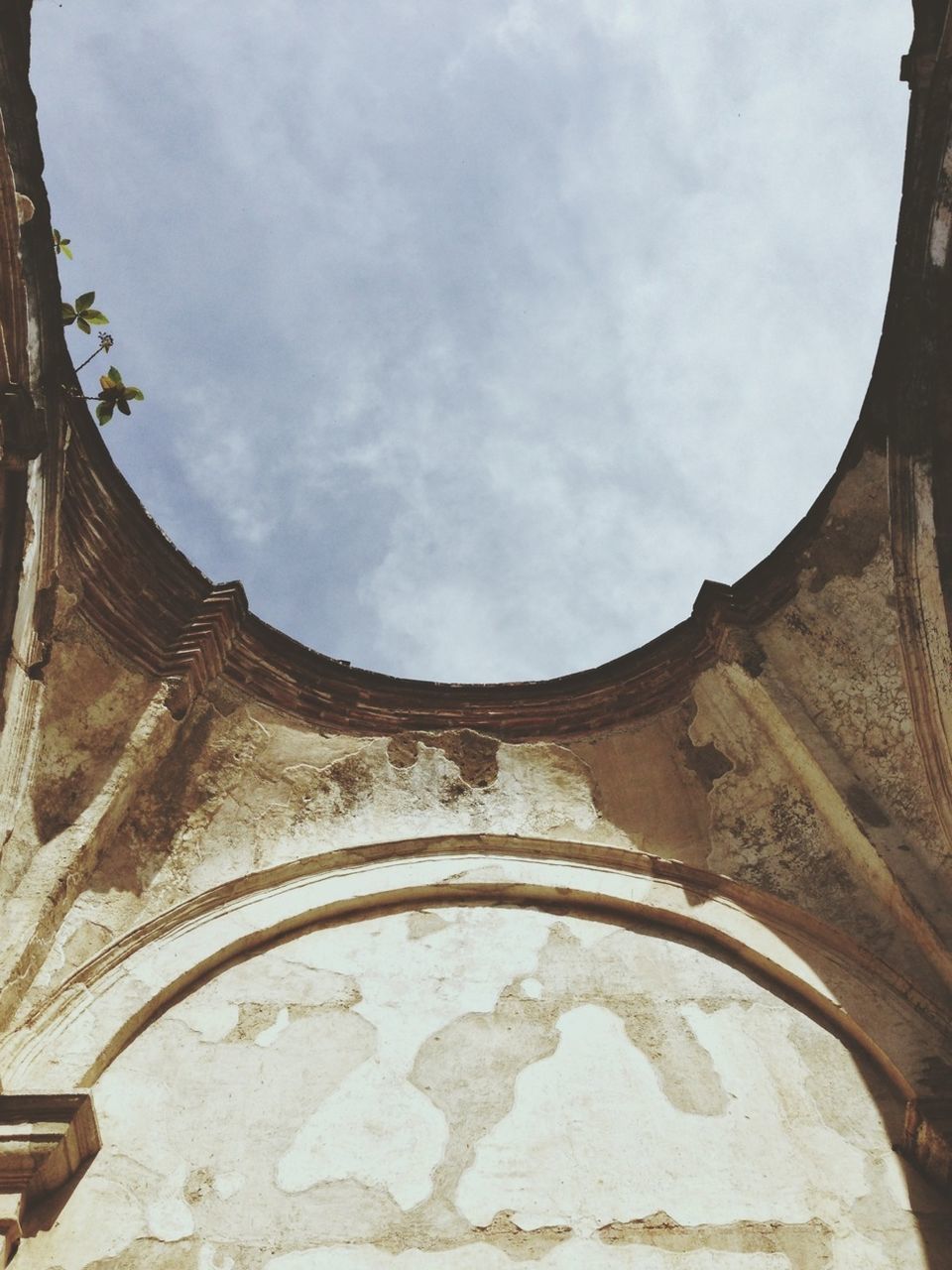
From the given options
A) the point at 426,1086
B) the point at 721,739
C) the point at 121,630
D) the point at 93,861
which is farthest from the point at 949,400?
the point at 93,861

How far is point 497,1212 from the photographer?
3.80 m

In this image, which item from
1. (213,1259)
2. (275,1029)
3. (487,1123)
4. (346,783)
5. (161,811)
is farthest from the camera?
(346,783)

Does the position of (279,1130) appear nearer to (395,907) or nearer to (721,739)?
(395,907)

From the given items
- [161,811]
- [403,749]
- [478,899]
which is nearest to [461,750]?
[403,749]

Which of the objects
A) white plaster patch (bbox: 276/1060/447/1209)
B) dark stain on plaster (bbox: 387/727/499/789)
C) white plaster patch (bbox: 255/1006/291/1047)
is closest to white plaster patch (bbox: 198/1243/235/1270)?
white plaster patch (bbox: 276/1060/447/1209)

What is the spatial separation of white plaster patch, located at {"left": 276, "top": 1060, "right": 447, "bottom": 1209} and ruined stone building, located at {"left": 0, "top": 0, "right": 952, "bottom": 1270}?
1 centimetres

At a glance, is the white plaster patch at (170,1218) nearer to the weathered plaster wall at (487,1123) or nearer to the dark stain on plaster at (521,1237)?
the weathered plaster wall at (487,1123)

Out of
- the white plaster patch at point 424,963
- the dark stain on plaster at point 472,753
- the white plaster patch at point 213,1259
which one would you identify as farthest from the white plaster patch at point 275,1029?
the dark stain on plaster at point 472,753

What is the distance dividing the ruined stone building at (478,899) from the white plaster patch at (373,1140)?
0.01 metres

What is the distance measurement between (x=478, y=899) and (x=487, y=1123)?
138 centimetres

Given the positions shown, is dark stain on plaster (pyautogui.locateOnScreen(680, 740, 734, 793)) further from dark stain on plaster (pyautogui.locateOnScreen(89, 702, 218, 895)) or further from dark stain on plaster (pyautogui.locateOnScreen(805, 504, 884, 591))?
dark stain on plaster (pyautogui.locateOnScreen(89, 702, 218, 895))

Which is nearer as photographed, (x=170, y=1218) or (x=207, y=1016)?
(x=170, y=1218)

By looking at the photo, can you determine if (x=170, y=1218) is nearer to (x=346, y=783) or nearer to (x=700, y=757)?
(x=346, y=783)

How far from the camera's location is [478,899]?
5.42 m
